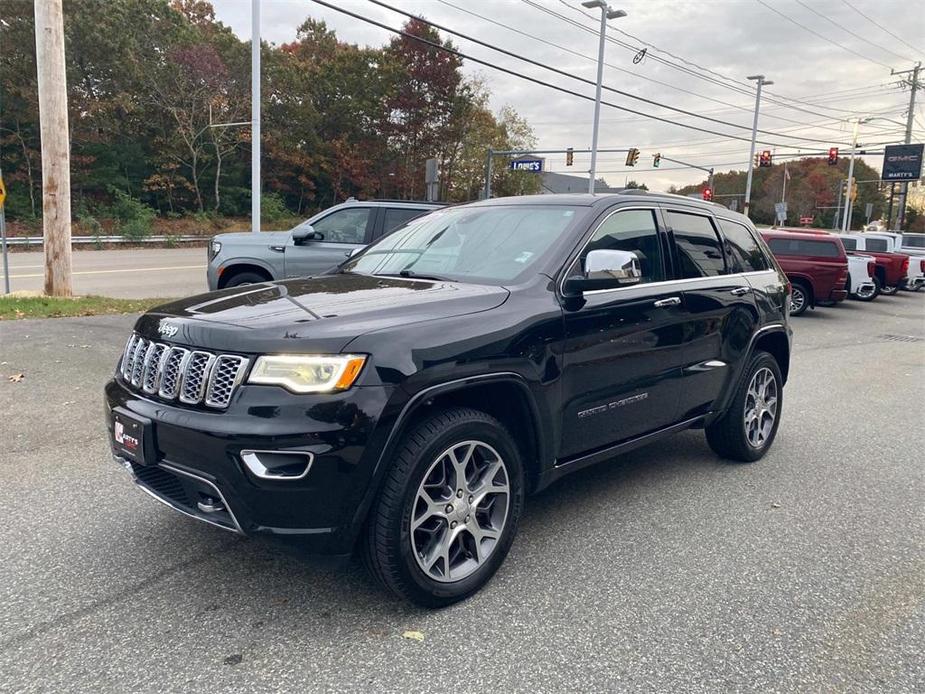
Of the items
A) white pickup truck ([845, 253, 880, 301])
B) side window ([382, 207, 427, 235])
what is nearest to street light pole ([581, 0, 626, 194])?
white pickup truck ([845, 253, 880, 301])

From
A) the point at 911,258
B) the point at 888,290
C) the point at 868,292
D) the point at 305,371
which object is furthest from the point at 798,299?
the point at 305,371

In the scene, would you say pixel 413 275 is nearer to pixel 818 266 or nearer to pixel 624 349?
pixel 624 349

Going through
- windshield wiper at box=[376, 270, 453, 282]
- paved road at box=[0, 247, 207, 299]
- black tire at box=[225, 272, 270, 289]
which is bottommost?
paved road at box=[0, 247, 207, 299]

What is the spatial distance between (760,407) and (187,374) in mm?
3961

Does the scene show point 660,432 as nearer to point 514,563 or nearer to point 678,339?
point 678,339

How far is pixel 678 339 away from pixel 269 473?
252cm

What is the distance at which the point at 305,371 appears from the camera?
2.57 meters

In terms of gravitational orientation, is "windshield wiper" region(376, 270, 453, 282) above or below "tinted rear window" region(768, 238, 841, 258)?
below

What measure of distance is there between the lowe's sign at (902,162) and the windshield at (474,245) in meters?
44.7

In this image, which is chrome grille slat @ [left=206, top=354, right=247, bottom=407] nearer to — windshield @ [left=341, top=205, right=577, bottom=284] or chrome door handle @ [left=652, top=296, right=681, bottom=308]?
windshield @ [left=341, top=205, right=577, bottom=284]

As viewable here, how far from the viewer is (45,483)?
413cm

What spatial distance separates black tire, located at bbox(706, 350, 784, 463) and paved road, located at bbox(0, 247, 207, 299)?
10.7m

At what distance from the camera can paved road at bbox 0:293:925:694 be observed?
253 cm

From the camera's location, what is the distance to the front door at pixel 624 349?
11.2 ft
